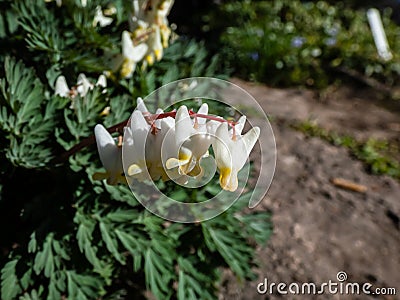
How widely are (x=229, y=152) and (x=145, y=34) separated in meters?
1.07

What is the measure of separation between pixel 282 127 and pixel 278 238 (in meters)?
1.55

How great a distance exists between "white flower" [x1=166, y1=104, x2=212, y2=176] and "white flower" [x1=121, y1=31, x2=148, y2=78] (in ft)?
3.04

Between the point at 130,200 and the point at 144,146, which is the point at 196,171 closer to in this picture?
the point at 144,146

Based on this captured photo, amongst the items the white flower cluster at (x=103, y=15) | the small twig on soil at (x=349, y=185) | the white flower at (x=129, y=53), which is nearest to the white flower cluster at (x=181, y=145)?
the white flower at (x=129, y=53)

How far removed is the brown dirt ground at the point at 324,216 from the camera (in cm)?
328

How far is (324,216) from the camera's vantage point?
3775 mm

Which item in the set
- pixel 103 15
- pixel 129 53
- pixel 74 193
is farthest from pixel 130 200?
pixel 103 15

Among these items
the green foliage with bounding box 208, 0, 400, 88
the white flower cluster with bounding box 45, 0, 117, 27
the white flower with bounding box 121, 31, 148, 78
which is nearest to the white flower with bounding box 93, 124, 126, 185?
the white flower with bounding box 121, 31, 148, 78

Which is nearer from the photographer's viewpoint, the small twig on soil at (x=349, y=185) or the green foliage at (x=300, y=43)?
the small twig on soil at (x=349, y=185)

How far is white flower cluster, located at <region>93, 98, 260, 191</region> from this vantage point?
5.24 feet

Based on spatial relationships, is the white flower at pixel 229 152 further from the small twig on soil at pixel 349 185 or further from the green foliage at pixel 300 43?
the green foliage at pixel 300 43

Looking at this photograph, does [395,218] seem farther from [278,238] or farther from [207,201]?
[207,201]

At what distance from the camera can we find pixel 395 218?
12.6 feet

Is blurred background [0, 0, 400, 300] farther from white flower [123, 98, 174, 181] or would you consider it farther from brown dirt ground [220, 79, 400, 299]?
white flower [123, 98, 174, 181]
